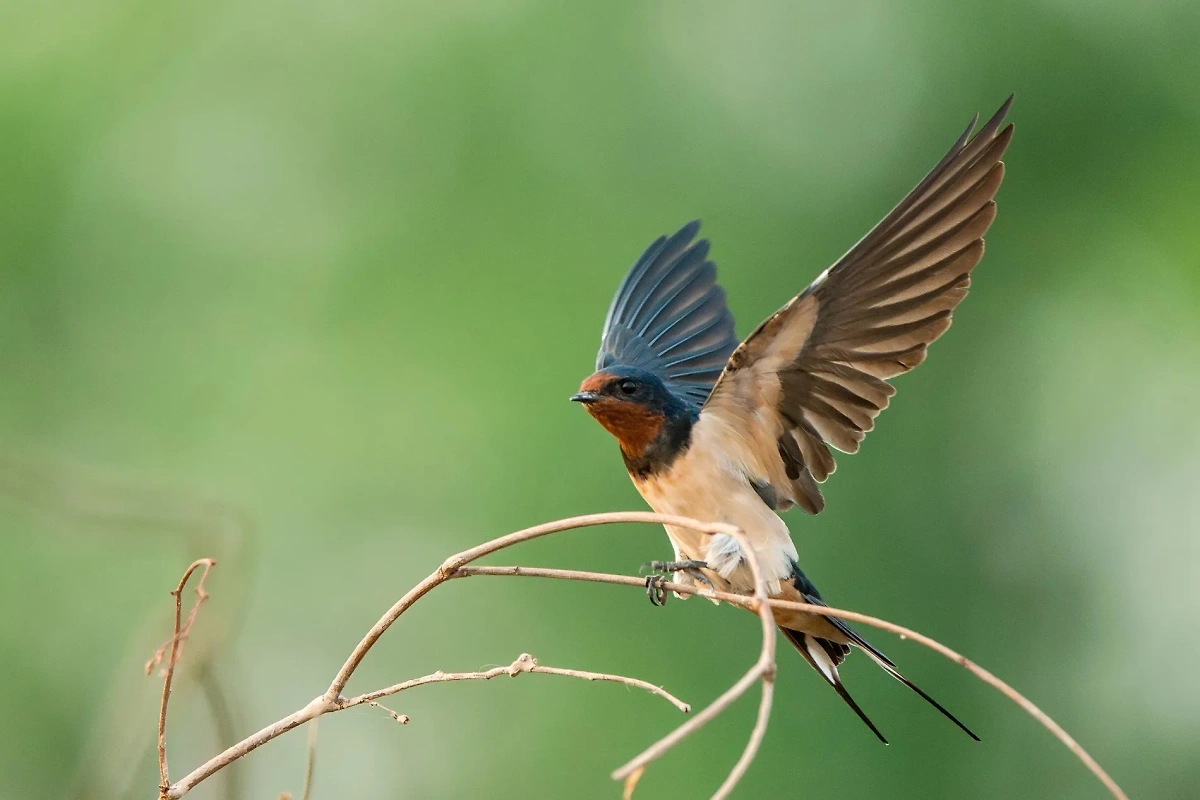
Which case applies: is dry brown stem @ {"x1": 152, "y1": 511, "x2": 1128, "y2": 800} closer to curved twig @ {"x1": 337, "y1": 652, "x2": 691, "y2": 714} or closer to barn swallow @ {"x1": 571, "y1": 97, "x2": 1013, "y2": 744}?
curved twig @ {"x1": 337, "y1": 652, "x2": 691, "y2": 714}

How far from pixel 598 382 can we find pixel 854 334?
1.45 ft

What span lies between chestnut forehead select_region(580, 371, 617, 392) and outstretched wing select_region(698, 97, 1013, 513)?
175 millimetres

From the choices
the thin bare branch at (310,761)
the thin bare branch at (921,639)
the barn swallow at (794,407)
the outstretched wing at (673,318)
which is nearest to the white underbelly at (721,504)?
the barn swallow at (794,407)

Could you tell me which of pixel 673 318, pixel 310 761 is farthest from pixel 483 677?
pixel 673 318

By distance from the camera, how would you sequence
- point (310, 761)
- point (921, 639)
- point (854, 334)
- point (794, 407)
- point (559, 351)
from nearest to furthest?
point (921, 639), point (310, 761), point (854, 334), point (794, 407), point (559, 351)

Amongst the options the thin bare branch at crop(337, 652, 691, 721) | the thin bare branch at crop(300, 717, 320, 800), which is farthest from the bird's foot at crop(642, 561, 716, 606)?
the thin bare branch at crop(300, 717, 320, 800)

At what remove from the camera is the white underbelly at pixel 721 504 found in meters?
2.02

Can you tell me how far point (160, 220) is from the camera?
6559 millimetres

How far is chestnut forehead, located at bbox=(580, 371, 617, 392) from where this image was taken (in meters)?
2.14

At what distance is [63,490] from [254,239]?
530cm

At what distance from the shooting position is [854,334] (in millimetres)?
1993

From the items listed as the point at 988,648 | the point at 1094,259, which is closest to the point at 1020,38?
the point at 1094,259

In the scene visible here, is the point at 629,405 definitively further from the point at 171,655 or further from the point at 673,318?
the point at 171,655

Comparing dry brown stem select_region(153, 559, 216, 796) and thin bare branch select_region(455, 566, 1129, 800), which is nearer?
thin bare branch select_region(455, 566, 1129, 800)
